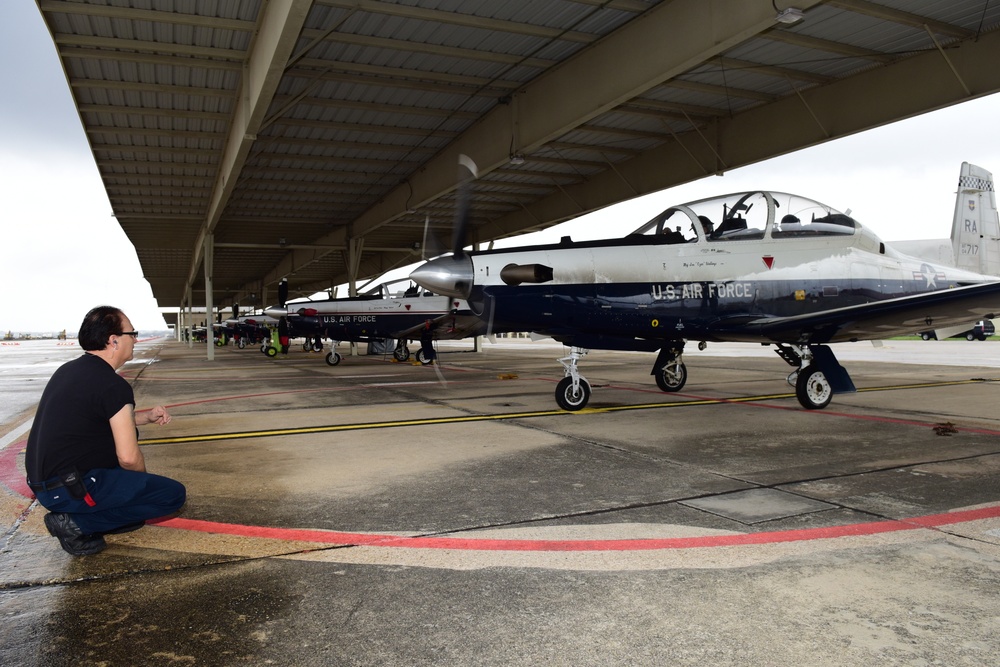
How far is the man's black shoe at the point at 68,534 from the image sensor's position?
125 inches

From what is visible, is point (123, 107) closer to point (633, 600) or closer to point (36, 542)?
point (36, 542)

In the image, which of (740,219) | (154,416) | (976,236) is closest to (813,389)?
(740,219)

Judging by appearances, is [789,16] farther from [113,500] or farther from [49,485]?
[49,485]

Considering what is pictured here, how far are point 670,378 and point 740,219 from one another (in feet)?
10.9

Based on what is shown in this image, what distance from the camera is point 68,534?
3189 mm

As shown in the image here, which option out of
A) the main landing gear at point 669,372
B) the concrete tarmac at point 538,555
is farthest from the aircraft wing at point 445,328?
the concrete tarmac at point 538,555

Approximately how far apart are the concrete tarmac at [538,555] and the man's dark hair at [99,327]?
43.4 inches

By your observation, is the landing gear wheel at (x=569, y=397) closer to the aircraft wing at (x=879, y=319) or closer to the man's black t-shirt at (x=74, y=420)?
the aircraft wing at (x=879, y=319)

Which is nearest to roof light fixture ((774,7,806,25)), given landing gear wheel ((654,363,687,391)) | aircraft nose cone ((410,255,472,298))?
aircraft nose cone ((410,255,472,298))

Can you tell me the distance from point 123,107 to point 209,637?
49.3 feet

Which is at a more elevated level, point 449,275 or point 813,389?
point 449,275

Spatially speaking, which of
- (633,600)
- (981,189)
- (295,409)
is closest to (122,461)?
(633,600)

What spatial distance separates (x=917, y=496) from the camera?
4.11 meters

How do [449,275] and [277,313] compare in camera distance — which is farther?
[277,313]
